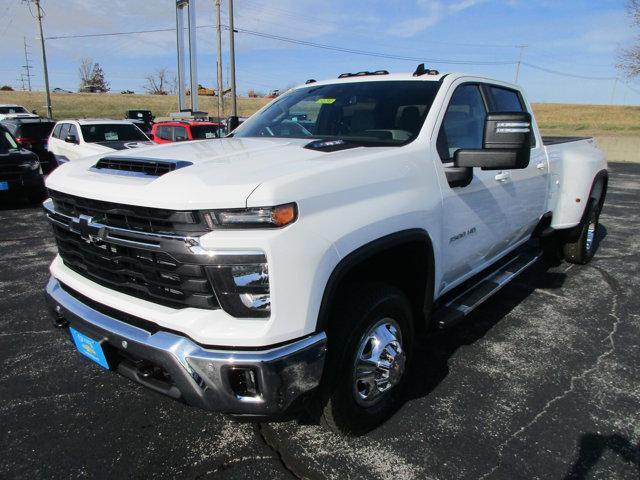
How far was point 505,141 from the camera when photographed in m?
2.70

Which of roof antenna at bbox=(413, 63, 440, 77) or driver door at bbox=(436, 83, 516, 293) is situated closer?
driver door at bbox=(436, 83, 516, 293)

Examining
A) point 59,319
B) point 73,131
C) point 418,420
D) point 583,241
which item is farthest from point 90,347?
point 73,131

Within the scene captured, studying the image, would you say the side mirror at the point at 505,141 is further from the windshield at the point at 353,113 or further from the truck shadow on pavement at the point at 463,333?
the truck shadow on pavement at the point at 463,333

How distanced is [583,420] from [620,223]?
283 inches

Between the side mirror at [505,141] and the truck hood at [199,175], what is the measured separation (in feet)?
2.30

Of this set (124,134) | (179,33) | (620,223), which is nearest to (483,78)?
(620,223)

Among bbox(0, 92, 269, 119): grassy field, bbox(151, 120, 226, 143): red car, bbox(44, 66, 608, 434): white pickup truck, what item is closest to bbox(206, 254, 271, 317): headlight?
bbox(44, 66, 608, 434): white pickup truck

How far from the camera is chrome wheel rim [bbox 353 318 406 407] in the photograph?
8.34ft

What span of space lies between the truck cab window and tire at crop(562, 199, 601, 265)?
2583 mm

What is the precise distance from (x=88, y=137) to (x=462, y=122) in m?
11.1

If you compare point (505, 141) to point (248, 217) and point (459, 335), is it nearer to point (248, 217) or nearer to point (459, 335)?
point (248, 217)

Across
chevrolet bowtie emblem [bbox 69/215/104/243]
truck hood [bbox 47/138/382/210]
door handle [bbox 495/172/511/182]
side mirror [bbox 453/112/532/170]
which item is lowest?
chevrolet bowtie emblem [bbox 69/215/104/243]

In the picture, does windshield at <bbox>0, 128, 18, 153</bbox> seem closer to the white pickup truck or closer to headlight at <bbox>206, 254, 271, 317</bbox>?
the white pickup truck

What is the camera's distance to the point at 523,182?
4.08 metres
